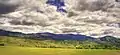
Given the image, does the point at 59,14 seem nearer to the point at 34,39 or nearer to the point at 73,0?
the point at 73,0

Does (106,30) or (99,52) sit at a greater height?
(106,30)

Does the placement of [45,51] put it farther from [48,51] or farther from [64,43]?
[64,43]

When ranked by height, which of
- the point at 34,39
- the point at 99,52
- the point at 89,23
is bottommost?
the point at 99,52

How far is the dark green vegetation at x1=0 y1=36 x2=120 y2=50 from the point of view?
3949mm

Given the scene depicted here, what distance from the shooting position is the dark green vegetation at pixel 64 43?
3.95m

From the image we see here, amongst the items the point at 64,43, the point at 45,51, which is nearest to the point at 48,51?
the point at 45,51

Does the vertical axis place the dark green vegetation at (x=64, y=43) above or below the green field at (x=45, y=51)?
above

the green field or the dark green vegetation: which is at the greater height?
the dark green vegetation

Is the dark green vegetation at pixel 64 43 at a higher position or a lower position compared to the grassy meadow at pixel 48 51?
higher

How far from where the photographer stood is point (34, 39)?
3.97m

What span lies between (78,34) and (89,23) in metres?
0.28

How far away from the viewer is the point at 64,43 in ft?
13.2

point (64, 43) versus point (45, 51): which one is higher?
point (64, 43)

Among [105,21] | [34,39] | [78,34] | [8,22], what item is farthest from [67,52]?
[8,22]
